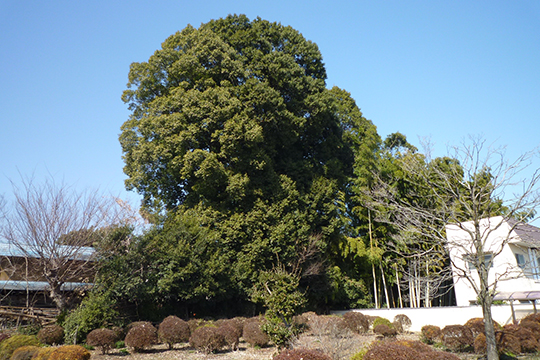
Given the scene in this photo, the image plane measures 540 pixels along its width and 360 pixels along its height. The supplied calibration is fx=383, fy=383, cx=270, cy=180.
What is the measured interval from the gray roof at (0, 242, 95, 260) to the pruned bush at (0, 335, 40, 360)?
11.3 feet

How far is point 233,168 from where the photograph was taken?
19.6 meters

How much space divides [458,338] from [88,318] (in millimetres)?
11841

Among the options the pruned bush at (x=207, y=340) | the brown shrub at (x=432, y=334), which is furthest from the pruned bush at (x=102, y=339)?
the brown shrub at (x=432, y=334)

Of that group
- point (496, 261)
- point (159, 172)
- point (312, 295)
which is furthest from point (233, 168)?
point (496, 261)

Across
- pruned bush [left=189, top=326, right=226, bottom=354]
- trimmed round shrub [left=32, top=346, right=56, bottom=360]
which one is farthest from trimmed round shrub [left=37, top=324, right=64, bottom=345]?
pruned bush [left=189, top=326, right=226, bottom=354]

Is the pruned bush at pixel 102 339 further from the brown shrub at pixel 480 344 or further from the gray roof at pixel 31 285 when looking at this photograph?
the brown shrub at pixel 480 344

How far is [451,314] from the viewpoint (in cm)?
1708

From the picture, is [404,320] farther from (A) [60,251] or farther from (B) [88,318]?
(A) [60,251]

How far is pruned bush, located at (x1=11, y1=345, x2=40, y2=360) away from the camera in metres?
9.84

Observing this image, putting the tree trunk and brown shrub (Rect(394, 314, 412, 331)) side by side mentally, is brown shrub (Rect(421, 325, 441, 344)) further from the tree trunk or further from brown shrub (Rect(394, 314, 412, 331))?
the tree trunk

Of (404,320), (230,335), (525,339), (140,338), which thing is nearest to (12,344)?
(140,338)

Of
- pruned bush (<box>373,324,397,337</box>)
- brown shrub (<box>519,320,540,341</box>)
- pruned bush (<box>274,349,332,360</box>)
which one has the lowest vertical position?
pruned bush (<box>373,324,397,337</box>)

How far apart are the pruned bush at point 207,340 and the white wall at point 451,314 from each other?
33.2 ft

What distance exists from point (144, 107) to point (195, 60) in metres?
4.54
